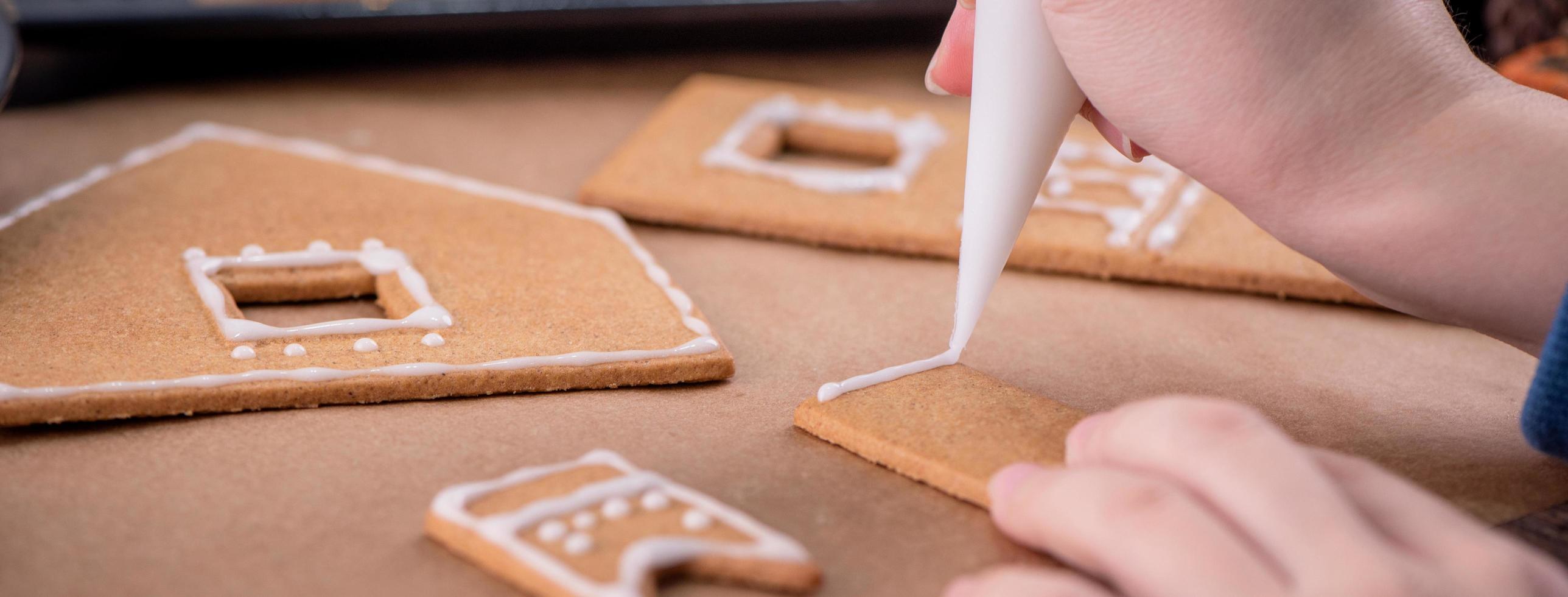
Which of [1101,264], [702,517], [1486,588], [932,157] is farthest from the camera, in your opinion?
[932,157]

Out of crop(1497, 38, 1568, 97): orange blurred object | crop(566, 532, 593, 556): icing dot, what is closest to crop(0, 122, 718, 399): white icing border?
crop(566, 532, 593, 556): icing dot

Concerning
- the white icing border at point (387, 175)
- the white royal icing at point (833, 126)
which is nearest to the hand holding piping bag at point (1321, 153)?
the white icing border at point (387, 175)

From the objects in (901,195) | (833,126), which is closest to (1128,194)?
(901,195)

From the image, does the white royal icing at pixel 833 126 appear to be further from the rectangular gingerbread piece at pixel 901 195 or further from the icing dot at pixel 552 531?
the icing dot at pixel 552 531

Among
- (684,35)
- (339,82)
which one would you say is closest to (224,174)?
(339,82)

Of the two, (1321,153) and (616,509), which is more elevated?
(1321,153)

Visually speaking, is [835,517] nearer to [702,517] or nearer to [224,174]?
[702,517]

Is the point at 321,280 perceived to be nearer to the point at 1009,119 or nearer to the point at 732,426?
the point at 732,426

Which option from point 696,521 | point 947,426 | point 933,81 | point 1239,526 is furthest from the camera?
point 933,81
